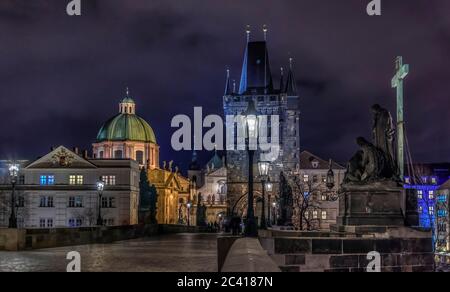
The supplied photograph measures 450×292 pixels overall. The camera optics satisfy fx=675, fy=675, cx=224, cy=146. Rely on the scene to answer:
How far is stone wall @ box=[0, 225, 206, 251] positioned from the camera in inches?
904

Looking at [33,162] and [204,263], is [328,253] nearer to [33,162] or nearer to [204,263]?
[204,263]

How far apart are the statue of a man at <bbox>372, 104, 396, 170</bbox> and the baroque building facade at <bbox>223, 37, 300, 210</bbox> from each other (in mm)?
78919

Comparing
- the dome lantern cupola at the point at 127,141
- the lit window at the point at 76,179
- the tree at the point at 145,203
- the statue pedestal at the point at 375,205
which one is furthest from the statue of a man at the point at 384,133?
the dome lantern cupola at the point at 127,141

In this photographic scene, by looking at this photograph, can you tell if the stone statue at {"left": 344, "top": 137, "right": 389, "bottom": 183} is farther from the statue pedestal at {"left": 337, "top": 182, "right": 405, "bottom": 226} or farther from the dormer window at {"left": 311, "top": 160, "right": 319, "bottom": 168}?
the dormer window at {"left": 311, "top": 160, "right": 319, "bottom": 168}

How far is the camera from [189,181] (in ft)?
447

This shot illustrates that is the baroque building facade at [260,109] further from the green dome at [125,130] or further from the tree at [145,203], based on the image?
the tree at [145,203]

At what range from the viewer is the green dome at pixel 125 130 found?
113 m

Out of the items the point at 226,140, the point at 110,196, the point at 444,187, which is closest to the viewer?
the point at 110,196

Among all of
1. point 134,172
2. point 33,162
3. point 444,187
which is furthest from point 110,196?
point 444,187

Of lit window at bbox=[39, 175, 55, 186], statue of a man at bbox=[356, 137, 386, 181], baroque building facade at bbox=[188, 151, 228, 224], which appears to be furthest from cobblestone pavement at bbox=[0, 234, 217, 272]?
baroque building facade at bbox=[188, 151, 228, 224]

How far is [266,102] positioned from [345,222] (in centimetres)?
8677

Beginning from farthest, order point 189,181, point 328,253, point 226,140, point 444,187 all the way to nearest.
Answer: point 189,181, point 226,140, point 444,187, point 328,253

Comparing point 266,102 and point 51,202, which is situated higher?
point 266,102
